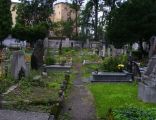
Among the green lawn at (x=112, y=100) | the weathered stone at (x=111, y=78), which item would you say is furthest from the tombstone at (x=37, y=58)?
the green lawn at (x=112, y=100)

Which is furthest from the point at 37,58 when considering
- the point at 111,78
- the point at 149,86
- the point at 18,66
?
the point at 149,86

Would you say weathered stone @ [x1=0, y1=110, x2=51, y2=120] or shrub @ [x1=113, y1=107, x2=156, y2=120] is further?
weathered stone @ [x1=0, y1=110, x2=51, y2=120]

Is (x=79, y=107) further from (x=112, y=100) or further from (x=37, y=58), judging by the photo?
(x=37, y=58)

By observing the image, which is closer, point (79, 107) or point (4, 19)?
point (79, 107)

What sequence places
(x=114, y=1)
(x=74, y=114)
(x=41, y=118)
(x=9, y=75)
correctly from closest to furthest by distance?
(x=41, y=118) → (x=74, y=114) → (x=9, y=75) → (x=114, y=1)

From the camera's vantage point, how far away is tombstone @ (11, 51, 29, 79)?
1827 cm

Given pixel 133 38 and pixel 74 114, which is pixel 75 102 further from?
pixel 133 38

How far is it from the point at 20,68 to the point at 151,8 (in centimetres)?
2326

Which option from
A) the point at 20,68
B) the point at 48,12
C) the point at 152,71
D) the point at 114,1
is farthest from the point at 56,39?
the point at 152,71

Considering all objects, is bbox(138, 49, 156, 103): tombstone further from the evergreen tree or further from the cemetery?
the evergreen tree

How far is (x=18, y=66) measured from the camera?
18.4 metres

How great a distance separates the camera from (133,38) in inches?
1545

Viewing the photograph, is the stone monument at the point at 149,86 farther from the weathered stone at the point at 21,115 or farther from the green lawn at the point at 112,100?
the weathered stone at the point at 21,115

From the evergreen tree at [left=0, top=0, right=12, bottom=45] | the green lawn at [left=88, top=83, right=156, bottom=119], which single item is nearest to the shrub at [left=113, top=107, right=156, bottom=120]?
the green lawn at [left=88, top=83, right=156, bottom=119]
